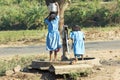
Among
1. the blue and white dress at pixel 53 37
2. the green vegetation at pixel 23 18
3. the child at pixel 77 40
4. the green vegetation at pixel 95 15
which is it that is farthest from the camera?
the green vegetation at pixel 23 18

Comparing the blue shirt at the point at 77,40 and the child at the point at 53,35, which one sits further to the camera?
the blue shirt at the point at 77,40

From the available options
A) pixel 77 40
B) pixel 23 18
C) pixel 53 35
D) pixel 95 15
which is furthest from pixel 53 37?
pixel 23 18

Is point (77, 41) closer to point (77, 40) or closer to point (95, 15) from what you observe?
point (77, 40)

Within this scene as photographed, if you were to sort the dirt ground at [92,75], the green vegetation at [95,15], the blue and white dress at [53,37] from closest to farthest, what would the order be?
the dirt ground at [92,75], the blue and white dress at [53,37], the green vegetation at [95,15]

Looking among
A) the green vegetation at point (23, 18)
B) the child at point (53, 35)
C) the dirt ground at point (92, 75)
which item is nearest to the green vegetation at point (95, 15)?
the green vegetation at point (23, 18)

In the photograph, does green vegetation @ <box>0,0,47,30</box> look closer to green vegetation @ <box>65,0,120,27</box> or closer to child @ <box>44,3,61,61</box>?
green vegetation @ <box>65,0,120,27</box>

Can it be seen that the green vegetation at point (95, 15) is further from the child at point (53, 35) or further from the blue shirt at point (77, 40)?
the child at point (53, 35)

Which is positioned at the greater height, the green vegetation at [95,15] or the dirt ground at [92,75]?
the green vegetation at [95,15]

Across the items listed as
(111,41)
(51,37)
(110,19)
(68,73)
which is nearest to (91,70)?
(68,73)

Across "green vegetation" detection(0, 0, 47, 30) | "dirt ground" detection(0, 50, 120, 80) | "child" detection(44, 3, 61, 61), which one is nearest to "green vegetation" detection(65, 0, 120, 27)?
"green vegetation" detection(0, 0, 47, 30)

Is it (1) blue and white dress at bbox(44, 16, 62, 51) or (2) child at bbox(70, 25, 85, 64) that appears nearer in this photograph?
(1) blue and white dress at bbox(44, 16, 62, 51)

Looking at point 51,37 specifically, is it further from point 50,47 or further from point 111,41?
point 111,41

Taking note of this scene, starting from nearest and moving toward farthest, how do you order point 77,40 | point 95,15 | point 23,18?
point 77,40 < point 95,15 < point 23,18

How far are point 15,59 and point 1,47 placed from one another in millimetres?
6305
